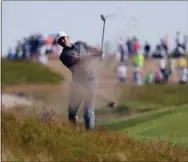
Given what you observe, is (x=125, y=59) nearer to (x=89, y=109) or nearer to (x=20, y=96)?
(x=20, y=96)

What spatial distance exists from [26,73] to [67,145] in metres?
34.8

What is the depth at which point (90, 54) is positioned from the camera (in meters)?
17.0

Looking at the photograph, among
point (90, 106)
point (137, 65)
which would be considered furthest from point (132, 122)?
point (137, 65)

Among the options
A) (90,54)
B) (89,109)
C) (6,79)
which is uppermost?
(90,54)

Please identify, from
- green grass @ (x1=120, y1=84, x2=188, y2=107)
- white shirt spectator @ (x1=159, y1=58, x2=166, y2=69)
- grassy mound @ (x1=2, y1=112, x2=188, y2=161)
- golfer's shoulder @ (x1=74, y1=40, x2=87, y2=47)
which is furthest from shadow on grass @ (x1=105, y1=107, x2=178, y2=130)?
white shirt spectator @ (x1=159, y1=58, x2=166, y2=69)

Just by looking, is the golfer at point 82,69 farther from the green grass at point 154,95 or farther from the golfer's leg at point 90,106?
the green grass at point 154,95

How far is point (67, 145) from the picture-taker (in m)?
14.2

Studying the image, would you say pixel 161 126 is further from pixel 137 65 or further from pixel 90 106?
pixel 137 65

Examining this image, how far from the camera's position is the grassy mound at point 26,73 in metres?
46.4

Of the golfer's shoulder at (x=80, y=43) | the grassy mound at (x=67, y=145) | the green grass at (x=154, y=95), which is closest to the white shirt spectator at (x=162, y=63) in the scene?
the green grass at (x=154, y=95)

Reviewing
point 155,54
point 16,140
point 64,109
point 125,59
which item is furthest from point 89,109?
point 155,54

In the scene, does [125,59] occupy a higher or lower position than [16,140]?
lower

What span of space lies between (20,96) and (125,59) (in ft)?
18.0

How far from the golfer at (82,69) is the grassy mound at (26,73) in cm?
2790
